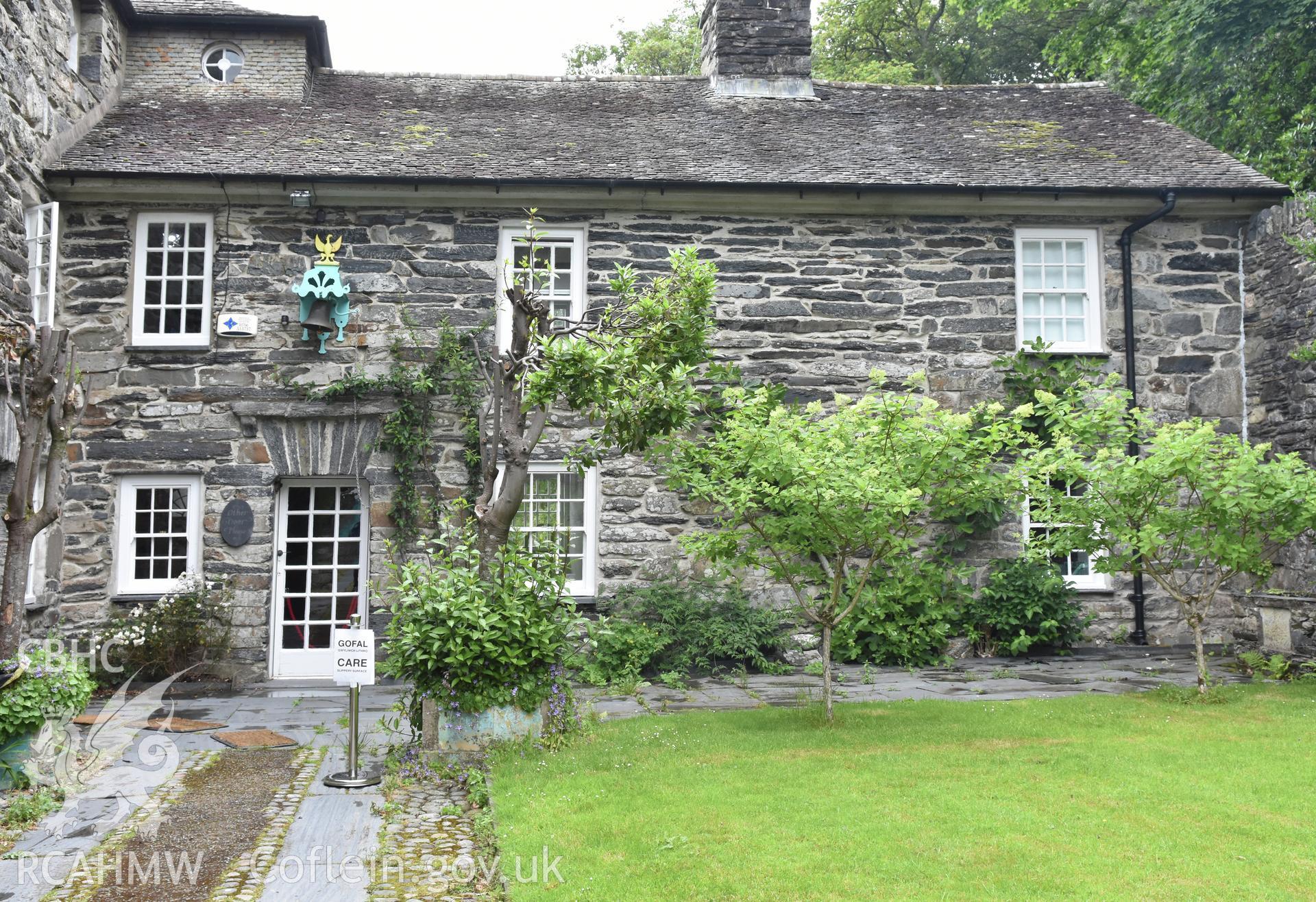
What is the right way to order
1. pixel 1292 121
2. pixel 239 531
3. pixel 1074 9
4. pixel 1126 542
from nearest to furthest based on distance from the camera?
pixel 1126 542 → pixel 239 531 → pixel 1292 121 → pixel 1074 9

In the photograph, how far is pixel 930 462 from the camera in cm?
755

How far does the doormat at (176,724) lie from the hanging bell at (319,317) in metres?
4.21

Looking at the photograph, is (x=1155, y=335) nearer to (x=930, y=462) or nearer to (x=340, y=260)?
(x=930, y=462)

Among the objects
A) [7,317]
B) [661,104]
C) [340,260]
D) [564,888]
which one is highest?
[661,104]

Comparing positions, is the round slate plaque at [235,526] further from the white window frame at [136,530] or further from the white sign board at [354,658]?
the white sign board at [354,658]

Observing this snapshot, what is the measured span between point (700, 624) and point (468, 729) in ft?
13.9

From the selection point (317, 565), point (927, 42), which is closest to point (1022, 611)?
point (317, 565)

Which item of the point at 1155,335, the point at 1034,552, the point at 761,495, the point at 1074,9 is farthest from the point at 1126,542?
the point at 1074,9

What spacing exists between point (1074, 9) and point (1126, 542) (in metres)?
18.8

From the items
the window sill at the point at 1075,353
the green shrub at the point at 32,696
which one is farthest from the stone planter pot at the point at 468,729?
the window sill at the point at 1075,353

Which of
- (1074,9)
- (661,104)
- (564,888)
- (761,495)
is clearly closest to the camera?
(564,888)

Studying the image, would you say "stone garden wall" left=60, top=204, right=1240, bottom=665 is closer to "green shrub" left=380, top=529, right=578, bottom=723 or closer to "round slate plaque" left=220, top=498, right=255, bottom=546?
"round slate plaque" left=220, top=498, right=255, bottom=546

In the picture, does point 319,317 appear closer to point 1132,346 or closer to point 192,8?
point 192,8

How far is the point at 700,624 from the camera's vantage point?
36.6 feet
